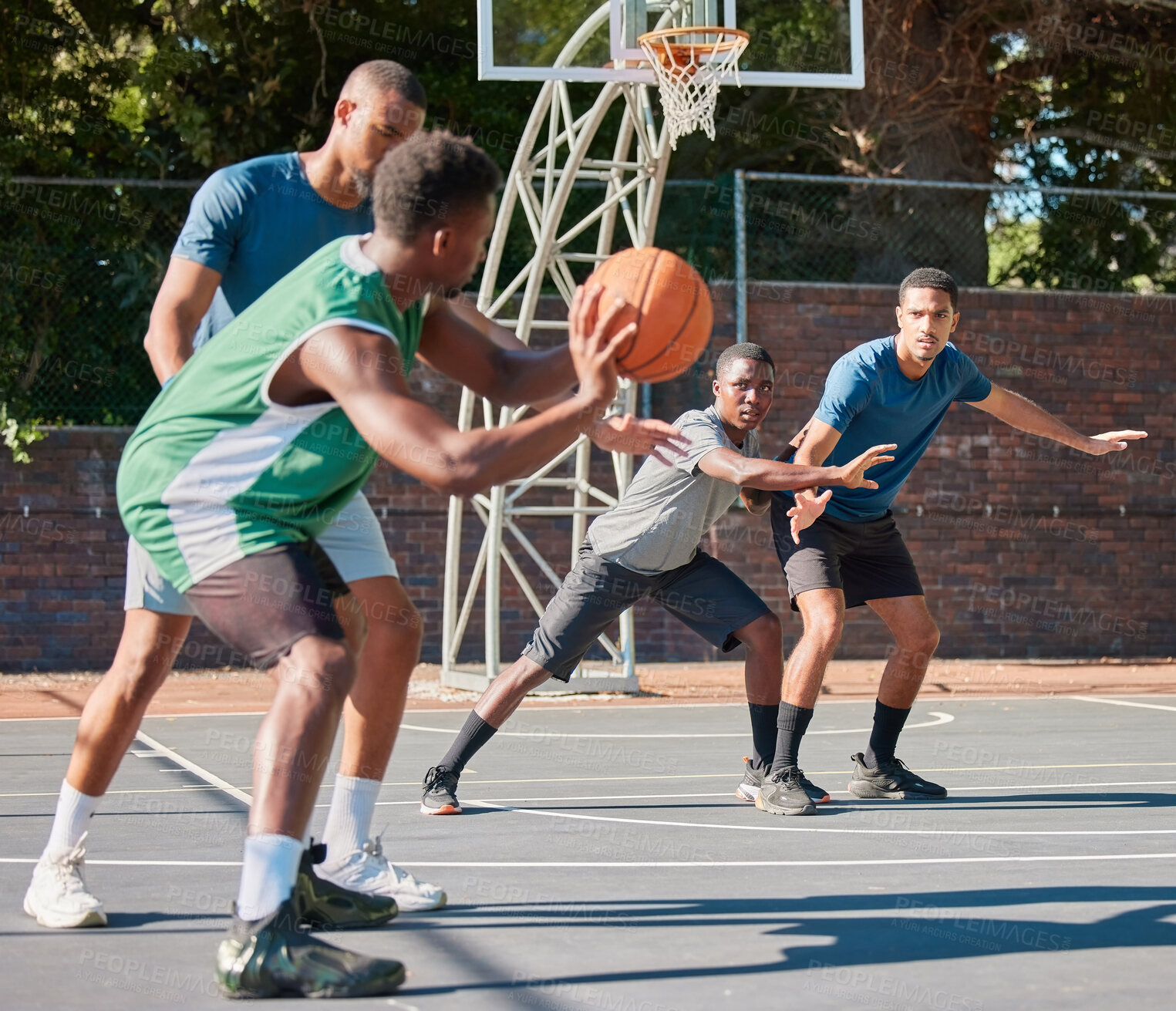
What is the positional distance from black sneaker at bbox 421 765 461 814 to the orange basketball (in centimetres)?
261

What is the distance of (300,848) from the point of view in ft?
10.6

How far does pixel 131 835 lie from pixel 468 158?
3.19 m

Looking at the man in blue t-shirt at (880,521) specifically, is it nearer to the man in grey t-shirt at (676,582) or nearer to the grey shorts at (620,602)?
the man in grey t-shirt at (676,582)

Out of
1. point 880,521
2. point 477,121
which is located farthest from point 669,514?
point 477,121

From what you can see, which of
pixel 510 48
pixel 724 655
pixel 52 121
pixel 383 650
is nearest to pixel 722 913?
pixel 383 650

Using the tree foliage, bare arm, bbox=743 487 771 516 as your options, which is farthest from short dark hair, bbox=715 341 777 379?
the tree foliage

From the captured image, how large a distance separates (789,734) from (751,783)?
0.34 metres

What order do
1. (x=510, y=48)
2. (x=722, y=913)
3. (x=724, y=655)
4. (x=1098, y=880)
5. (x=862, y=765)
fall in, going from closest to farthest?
(x=722, y=913) → (x=1098, y=880) → (x=862, y=765) → (x=510, y=48) → (x=724, y=655)

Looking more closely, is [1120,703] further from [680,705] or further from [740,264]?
[740,264]

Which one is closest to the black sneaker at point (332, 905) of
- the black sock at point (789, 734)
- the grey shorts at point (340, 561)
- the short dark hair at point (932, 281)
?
the grey shorts at point (340, 561)

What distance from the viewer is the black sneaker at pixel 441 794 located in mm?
5742

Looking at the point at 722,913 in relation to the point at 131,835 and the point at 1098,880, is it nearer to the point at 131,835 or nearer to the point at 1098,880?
the point at 1098,880

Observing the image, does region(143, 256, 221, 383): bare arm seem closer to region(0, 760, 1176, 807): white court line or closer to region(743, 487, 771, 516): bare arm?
region(743, 487, 771, 516): bare arm

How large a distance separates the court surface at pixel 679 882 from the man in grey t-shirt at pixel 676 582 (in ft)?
1.30
